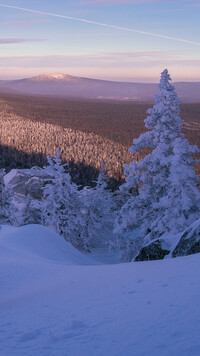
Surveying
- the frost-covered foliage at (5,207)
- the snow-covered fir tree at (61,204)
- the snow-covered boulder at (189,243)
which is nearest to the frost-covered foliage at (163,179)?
the snow-covered boulder at (189,243)

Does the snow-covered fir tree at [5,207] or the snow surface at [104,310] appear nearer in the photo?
the snow surface at [104,310]

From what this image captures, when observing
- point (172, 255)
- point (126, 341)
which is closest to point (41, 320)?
point (126, 341)

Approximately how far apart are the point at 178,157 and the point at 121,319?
10429 millimetres

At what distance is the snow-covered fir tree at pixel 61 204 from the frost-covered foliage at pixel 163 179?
24.0 feet

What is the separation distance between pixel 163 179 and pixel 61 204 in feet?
35.9

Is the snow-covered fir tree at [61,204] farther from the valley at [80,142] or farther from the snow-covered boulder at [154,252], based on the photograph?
the valley at [80,142]

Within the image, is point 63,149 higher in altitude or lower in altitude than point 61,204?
lower

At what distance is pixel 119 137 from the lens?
136250 millimetres

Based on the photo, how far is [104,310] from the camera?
4.73m

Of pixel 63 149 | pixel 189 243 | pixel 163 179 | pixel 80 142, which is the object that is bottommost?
pixel 63 149

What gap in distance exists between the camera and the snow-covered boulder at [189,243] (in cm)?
733

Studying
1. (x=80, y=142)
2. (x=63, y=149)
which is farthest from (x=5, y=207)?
(x=80, y=142)

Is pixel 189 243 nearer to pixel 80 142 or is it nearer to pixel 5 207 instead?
pixel 5 207

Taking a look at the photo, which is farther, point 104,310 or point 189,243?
point 189,243
